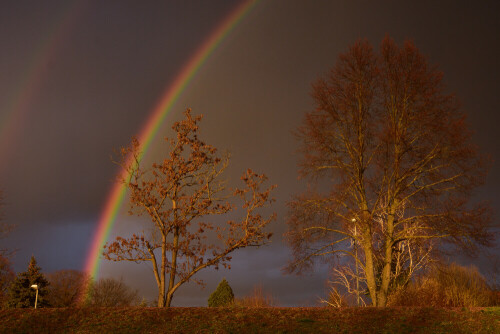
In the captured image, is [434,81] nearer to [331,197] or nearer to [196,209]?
[331,197]

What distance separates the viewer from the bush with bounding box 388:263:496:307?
1617 centimetres

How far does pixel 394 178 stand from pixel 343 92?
3.68 metres

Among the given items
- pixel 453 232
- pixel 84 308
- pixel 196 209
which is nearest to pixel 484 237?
pixel 453 232

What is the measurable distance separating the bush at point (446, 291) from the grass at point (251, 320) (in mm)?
2664

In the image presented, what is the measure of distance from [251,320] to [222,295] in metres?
7.35

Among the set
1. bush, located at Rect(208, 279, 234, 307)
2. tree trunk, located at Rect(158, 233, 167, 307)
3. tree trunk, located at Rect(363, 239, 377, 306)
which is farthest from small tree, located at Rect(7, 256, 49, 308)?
tree trunk, located at Rect(363, 239, 377, 306)

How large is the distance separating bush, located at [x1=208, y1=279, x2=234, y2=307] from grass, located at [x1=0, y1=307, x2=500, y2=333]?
6130mm

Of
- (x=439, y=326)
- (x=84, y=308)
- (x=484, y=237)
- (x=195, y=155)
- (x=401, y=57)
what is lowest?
(x=439, y=326)

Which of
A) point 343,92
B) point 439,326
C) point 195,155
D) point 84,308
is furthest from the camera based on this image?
point 343,92

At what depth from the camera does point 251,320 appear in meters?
12.3

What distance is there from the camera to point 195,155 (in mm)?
16203

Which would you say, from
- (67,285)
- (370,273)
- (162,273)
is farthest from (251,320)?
(67,285)

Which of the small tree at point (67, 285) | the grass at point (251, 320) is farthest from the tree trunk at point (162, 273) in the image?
the small tree at point (67, 285)

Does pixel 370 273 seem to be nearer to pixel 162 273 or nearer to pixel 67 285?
pixel 162 273
